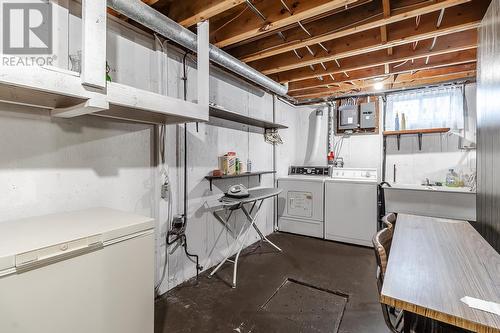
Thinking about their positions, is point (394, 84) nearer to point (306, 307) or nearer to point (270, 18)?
point (270, 18)

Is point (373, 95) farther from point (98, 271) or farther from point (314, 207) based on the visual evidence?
point (98, 271)

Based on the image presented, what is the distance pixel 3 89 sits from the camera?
3.57ft

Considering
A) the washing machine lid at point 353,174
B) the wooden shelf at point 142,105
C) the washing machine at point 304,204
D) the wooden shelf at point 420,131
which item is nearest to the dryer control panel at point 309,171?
the washing machine at point 304,204

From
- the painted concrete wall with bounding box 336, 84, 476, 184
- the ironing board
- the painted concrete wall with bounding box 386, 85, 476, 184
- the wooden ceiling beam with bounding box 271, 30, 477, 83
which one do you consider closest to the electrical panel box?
the painted concrete wall with bounding box 336, 84, 476, 184

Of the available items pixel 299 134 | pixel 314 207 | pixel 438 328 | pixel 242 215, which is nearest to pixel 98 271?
pixel 438 328

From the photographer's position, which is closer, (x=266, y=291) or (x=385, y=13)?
(x=385, y=13)

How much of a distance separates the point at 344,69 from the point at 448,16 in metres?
1.09

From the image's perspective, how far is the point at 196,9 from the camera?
188 centimetres

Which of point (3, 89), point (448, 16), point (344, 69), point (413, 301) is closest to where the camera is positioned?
point (413, 301)

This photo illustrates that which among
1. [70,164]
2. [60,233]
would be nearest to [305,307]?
[60,233]

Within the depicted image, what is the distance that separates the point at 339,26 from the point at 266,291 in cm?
254

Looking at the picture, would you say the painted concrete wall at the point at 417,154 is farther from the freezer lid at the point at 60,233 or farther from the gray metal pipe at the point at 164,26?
the freezer lid at the point at 60,233

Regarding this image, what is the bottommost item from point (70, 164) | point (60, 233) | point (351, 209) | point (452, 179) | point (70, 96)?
point (351, 209)

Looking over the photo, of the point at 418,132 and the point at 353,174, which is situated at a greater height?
the point at 418,132
